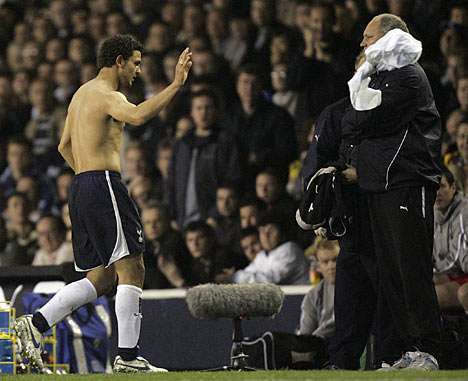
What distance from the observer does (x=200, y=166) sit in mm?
11781

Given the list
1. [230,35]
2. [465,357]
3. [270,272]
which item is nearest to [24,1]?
[230,35]

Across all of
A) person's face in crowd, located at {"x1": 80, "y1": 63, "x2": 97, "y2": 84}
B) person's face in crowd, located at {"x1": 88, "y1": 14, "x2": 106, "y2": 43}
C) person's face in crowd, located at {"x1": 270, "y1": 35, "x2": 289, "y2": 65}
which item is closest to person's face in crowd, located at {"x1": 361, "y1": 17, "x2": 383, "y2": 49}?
person's face in crowd, located at {"x1": 270, "y1": 35, "x2": 289, "y2": 65}

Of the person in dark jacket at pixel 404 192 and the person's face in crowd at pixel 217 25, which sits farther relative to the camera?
the person's face in crowd at pixel 217 25

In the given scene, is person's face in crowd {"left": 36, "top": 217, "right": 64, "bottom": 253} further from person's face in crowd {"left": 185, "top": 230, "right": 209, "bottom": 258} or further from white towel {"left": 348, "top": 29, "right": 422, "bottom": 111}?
white towel {"left": 348, "top": 29, "right": 422, "bottom": 111}

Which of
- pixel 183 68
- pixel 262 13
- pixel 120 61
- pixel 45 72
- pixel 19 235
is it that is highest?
pixel 262 13

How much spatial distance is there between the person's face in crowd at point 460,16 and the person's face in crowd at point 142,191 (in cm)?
328

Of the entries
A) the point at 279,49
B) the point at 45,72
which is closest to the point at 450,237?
the point at 279,49

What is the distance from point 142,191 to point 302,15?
2.31 metres

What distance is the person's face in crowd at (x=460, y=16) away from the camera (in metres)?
11.3

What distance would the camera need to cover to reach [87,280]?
7.71 metres

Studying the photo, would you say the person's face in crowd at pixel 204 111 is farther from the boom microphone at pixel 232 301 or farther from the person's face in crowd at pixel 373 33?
the person's face in crowd at pixel 373 33

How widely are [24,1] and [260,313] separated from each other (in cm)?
803

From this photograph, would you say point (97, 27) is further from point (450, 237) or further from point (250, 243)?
point (450, 237)

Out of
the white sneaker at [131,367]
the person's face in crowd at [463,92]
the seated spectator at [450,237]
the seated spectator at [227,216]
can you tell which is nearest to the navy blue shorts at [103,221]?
the white sneaker at [131,367]
